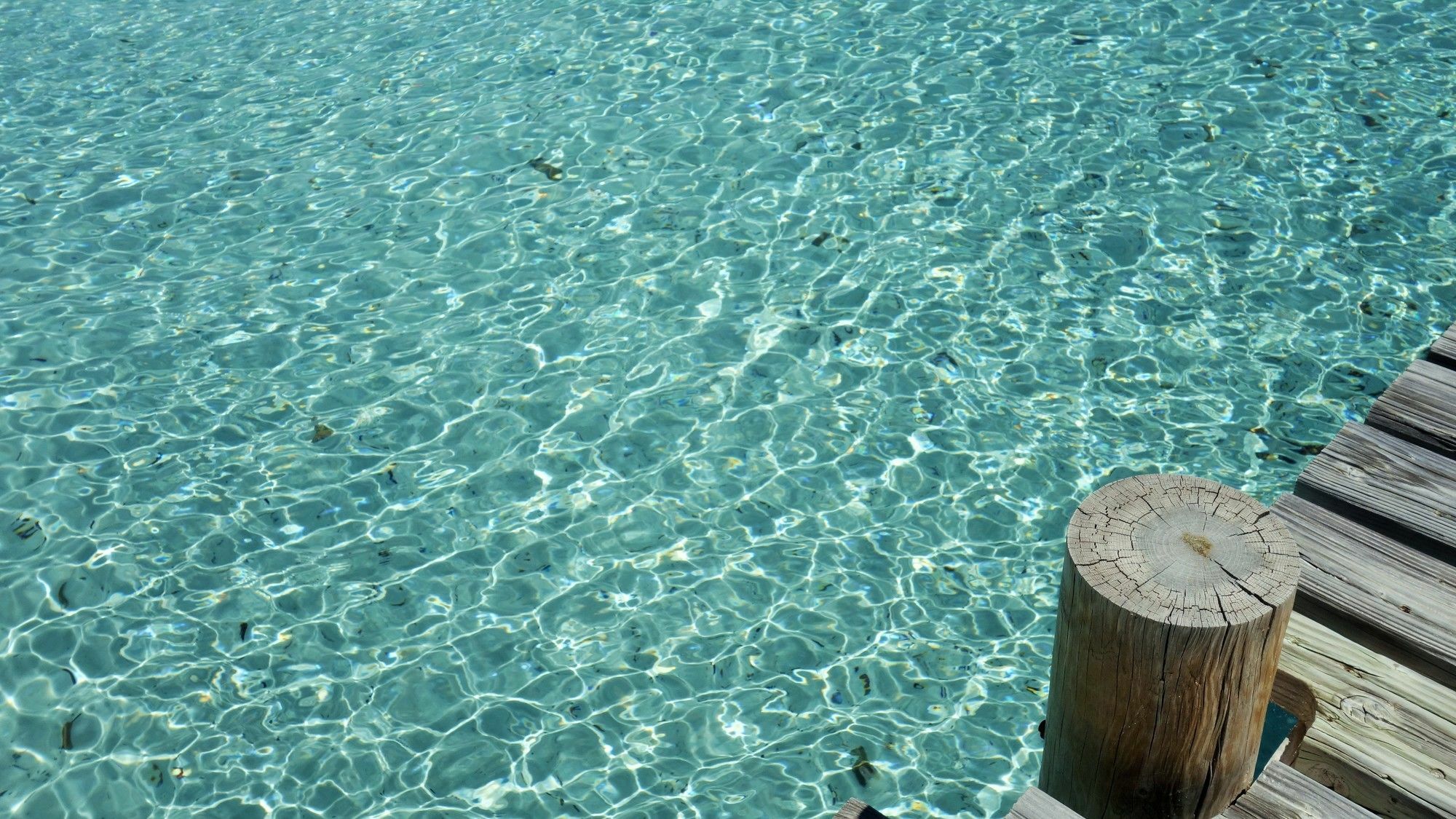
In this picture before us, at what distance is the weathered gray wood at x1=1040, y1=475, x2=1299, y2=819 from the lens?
221cm

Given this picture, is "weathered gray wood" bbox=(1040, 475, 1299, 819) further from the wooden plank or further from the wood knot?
the wooden plank

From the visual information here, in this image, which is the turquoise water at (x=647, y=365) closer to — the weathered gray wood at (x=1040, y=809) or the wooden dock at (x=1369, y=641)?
the wooden dock at (x=1369, y=641)

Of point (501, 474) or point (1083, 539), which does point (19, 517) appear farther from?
point (1083, 539)

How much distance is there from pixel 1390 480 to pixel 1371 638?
0.54 meters

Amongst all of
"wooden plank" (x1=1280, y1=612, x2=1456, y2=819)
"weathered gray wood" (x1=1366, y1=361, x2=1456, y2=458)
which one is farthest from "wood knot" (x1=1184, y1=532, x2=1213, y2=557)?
"weathered gray wood" (x1=1366, y1=361, x2=1456, y2=458)

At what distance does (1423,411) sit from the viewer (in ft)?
11.7

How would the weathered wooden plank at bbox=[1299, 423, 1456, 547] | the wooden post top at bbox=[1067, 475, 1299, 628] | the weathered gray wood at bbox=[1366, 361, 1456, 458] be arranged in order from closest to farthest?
1. the wooden post top at bbox=[1067, 475, 1299, 628]
2. the weathered wooden plank at bbox=[1299, 423, 1456, 547]
3. the weathered gray wood at bbox=[1366, 361, 1456, 458]

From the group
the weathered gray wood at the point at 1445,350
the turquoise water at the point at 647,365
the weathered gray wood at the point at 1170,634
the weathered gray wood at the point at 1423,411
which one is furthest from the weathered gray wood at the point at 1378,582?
the turquoise water at the point at 647,365

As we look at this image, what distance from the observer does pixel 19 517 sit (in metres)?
5.07

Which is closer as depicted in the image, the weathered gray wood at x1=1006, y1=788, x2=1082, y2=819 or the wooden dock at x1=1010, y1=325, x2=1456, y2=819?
the weathered gray wood at x1=1006, y1=788, x2=1082, y2=819

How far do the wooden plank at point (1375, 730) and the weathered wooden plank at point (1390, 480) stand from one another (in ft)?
1.44

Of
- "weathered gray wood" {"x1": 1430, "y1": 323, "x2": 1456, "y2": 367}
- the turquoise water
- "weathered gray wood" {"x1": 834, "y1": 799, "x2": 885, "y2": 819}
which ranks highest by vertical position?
"weathered gray wood" {"x1": 1430, "y1": 323, "x2": 1456, "y2": 367}

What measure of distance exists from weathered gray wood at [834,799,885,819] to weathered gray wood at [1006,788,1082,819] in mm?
360

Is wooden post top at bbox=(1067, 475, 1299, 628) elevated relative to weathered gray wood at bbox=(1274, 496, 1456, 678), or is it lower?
elevated
